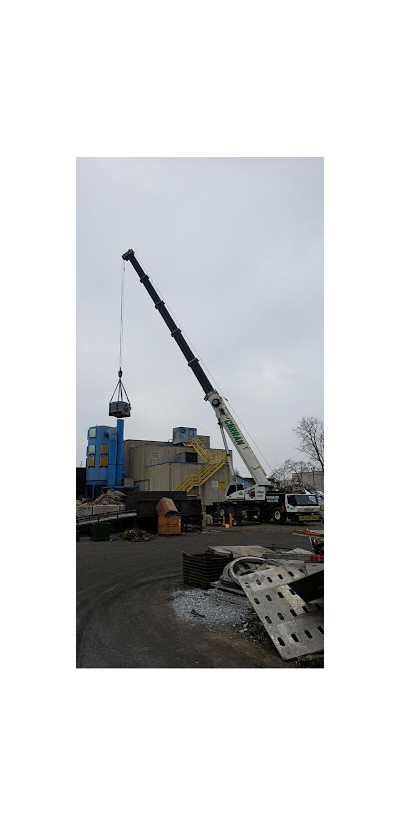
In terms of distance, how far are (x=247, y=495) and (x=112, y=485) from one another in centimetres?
1186

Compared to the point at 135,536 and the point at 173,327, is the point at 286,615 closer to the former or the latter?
the point at 135,536

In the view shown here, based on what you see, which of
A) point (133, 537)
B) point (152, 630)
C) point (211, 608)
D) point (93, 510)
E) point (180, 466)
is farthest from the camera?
point (180, 466)

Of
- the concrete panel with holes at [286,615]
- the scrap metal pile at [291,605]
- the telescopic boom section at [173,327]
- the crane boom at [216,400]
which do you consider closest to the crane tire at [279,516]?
the crane boom at [216,400]

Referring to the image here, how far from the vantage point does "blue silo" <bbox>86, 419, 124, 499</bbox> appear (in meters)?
31.8

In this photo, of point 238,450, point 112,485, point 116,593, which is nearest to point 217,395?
point 238,450

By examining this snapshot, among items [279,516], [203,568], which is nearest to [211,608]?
[203,568]

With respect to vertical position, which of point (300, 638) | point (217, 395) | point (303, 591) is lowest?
point (300, 638)

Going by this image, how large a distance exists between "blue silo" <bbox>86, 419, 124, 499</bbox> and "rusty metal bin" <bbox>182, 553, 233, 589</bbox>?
80.0ft

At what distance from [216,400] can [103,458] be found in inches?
509

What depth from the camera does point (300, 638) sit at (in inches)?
174

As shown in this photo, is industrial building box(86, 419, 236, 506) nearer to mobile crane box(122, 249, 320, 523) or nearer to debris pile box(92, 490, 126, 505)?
debris pile box(92, 490, 126, 505)

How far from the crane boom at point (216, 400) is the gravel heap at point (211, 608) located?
15.0 m

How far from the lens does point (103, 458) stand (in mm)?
31875

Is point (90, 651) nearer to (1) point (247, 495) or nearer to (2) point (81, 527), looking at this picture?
(2) point (81, 527)
